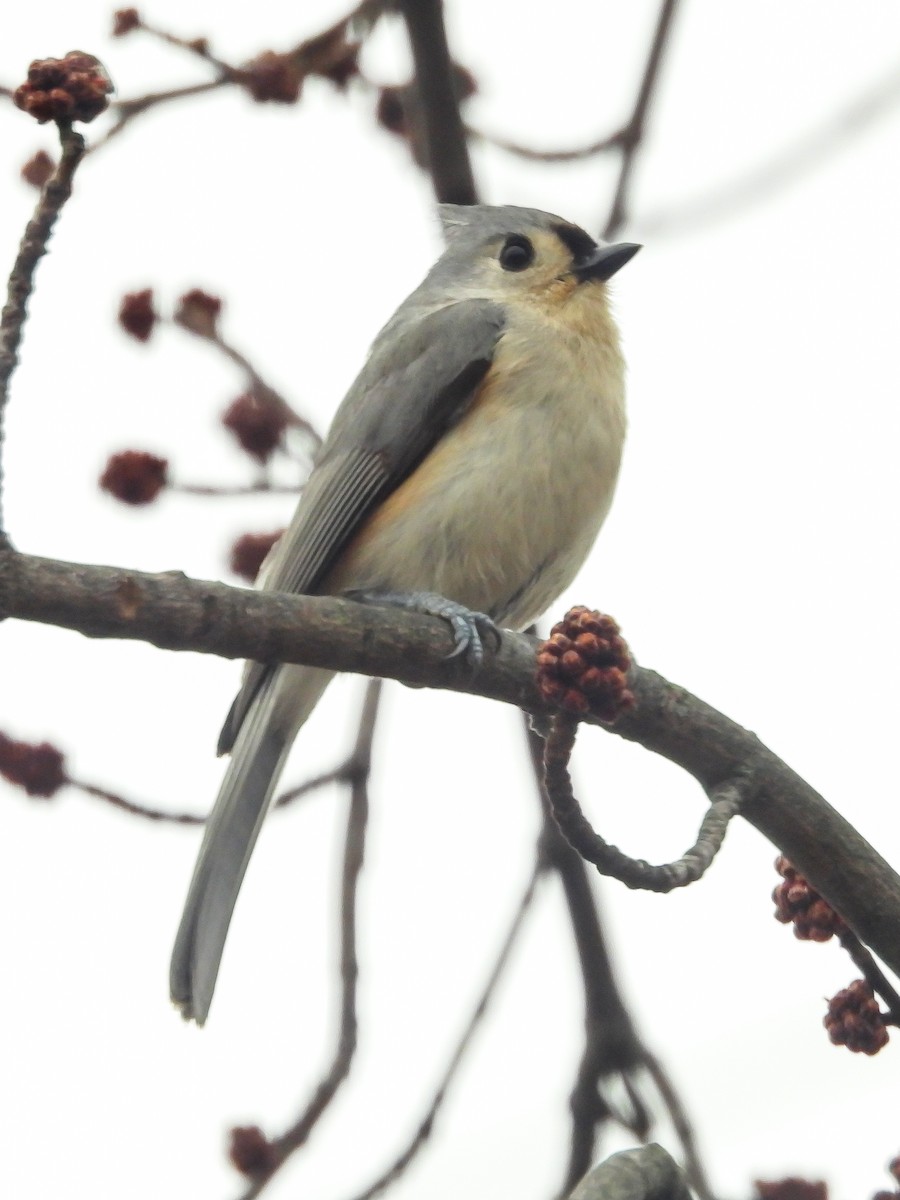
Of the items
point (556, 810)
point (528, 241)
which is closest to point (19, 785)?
point (556, 810)

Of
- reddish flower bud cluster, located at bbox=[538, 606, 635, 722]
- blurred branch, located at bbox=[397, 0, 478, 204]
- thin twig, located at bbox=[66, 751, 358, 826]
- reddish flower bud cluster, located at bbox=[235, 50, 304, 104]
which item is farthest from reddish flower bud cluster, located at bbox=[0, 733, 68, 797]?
blurred branch, located at bbox=[397, 0, 478, 204]

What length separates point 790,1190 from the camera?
9.31ft

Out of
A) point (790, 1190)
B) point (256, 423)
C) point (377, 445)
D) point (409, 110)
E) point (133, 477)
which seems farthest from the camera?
point (377, 445)

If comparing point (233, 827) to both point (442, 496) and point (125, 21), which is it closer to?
point (442, 496)

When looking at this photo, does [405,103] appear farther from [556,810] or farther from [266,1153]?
[266,1153]

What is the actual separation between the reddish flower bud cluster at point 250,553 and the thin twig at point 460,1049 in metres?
0.99

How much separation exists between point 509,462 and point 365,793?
0.91 meters

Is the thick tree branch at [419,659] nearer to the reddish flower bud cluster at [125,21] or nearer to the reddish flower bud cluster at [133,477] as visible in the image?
the reddish flower bud cluster at [133,477]

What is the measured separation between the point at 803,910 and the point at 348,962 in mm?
1058

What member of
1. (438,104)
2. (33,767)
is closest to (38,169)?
(438,104)

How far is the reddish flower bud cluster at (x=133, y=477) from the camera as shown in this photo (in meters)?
3.63

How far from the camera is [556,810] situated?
8.60ft

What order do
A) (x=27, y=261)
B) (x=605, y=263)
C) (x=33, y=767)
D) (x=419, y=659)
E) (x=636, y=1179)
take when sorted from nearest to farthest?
1. (x=636, y=1179)
2. (x=27, y=261)
3. (x=419, y=659)
4. (x=33, y=767)
5. (x=605, y=263)

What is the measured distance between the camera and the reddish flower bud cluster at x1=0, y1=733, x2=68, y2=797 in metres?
3.24
